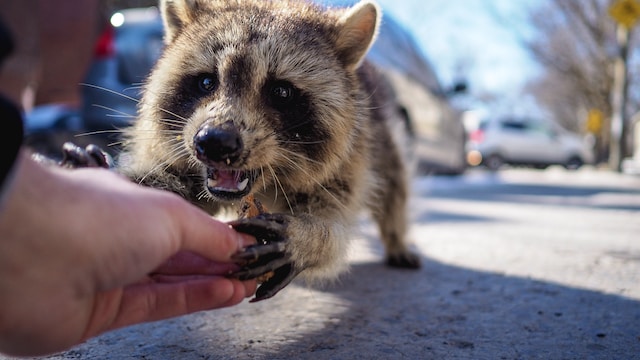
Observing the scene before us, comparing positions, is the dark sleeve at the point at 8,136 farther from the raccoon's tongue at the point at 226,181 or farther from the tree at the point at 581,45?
the tree at the point at 581,45

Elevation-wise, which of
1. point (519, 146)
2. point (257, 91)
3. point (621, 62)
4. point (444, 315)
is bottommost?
point (444, 315)

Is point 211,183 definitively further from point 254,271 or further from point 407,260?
point 407,260

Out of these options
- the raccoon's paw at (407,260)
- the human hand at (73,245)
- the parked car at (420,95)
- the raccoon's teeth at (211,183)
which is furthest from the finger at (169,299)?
the parked car at (420,95)

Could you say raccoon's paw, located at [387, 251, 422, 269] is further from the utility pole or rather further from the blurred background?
the utility pole

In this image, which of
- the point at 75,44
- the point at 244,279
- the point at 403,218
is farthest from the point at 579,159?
the point at 244,279

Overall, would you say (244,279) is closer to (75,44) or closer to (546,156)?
(75,44)

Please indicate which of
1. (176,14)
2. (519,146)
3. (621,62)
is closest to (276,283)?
(176,14)

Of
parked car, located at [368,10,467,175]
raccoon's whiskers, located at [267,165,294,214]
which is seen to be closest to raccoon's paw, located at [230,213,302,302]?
raccoon's whiskers, located at [267,165,294,214]
